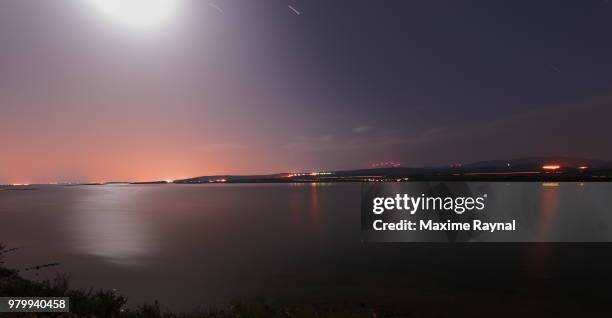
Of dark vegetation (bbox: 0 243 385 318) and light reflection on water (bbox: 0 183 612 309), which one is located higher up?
dark vegetation (bbox: 0 243 385 318)

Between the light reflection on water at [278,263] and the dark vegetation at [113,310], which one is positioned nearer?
the dark vegetation at [113,310]

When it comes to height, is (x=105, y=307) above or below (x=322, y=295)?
above

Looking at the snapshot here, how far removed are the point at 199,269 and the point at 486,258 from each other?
63.1 feet

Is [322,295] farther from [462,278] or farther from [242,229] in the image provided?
[242,229]

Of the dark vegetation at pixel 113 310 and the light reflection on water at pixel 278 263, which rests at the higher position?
the dark vegetation at pixel 113 310

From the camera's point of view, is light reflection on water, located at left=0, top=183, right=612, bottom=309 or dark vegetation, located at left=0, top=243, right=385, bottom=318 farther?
light reflection on water, located at left=0, top=183, right=612, bottom=309

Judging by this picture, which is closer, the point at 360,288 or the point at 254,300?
the point at 254,300

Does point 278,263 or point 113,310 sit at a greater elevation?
point 113,310

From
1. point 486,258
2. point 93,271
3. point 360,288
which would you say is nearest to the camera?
point 360,288

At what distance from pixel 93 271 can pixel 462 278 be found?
878 inches

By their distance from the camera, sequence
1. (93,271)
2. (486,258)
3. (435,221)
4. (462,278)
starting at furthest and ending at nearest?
(435,221), (486,258), (93,271), (462,278)

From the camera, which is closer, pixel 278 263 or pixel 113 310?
pixel 113 310

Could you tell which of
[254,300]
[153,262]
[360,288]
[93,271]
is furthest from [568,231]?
[93,271]

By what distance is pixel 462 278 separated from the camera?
20.9 m
